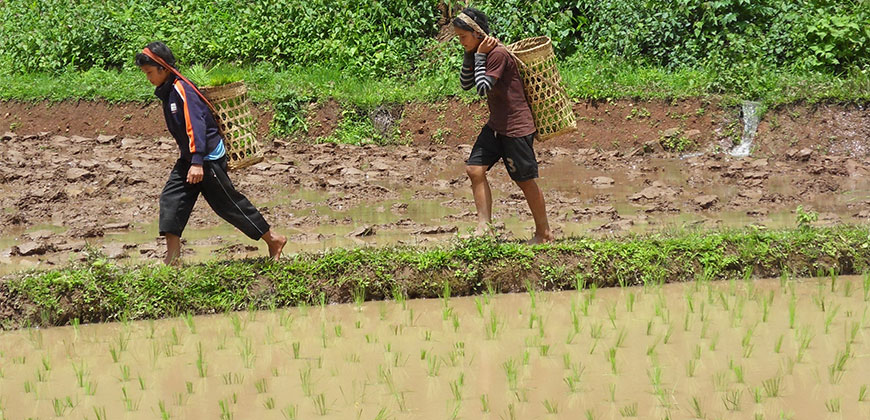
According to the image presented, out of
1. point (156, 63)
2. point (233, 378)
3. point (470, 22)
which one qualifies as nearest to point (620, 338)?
point (233, 378)

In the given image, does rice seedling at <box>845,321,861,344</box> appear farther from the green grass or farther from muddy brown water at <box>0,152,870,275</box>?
the green grass

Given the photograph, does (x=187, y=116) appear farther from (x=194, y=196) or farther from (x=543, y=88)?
(x=543, y=88)

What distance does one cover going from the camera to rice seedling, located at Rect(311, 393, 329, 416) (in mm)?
3921

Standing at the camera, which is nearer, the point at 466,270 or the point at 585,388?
the point at 585,388

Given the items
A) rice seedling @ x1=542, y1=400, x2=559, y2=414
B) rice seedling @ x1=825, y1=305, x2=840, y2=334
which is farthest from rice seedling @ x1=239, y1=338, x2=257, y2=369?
rice seedling @ x1=825, y1=305, x2=840, y2=334

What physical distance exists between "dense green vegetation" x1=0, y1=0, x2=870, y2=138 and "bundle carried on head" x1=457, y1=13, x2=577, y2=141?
452 centimetres

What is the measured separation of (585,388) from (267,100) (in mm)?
7644

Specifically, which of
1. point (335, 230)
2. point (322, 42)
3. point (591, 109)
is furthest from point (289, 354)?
point (322, 42)

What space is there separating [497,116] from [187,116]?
1.82 metres

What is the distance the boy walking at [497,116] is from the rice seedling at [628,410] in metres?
2.37

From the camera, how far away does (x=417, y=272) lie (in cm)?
568

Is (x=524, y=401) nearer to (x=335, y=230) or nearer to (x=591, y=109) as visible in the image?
(x=335, y=230)

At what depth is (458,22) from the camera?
5773 mm

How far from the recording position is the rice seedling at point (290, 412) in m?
3.86
